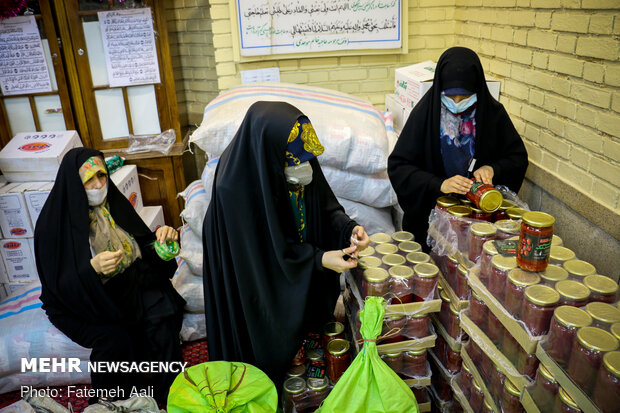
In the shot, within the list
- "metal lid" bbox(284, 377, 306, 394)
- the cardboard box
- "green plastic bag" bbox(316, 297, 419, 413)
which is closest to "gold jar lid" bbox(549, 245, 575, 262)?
"green plastic bag" bbox(316, 297, 419, 413)

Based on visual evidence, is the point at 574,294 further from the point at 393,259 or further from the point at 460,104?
the point at 460,104

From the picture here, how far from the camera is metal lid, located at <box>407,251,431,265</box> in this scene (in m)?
1.77

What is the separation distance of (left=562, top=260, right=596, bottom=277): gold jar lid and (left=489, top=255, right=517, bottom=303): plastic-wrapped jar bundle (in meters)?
0.15

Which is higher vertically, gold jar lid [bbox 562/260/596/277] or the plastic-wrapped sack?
the plastic-wrapped sack

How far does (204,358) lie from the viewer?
8.25ft

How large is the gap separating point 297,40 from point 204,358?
2.24 metres

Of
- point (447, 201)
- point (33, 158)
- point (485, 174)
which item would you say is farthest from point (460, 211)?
point (33, 158)

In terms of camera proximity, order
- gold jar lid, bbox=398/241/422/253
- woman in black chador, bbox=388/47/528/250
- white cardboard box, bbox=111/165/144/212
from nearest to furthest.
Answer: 1. gold jar lid, bbox=398/241/422/253
2. woman in black chador, bbox=388/47/528/250
3. white cardboard box, bbox=111/165/144/212

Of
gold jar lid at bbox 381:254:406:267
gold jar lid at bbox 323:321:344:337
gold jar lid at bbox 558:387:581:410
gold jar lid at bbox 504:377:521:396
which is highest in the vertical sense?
gold jar lid at bbox 381:254:406:267

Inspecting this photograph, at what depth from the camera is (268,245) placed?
1.81 m

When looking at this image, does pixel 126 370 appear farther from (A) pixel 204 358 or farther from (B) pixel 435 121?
(B) pixel 435 121

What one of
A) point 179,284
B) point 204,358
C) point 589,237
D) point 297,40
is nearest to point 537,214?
point 589,237

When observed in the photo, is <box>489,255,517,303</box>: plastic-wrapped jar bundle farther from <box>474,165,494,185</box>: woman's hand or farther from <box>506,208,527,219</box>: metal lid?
<box>474,165,494,185</box>: woman's hand

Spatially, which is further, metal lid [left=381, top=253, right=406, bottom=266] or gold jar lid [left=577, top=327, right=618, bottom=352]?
metal lid [left=381, top=253, right=406, bottom=266]
